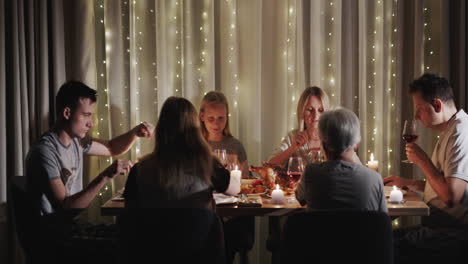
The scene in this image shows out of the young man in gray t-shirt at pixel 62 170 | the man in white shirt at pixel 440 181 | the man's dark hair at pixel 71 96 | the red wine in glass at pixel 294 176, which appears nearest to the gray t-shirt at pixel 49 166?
the young man in gray t-shirt at pixel 62 170

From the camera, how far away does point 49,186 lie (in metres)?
2.32

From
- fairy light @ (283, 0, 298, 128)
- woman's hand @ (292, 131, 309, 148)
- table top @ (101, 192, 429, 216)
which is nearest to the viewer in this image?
table top @ (101, 192, 429, 216)

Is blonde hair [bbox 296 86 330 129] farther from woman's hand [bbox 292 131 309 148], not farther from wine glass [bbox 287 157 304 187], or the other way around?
wine glass [bbox 287 157 304 187]

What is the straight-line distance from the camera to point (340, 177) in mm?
1915

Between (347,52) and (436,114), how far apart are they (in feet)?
3.26

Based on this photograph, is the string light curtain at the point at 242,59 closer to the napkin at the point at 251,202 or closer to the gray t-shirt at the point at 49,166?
the gray t-shirt at the point at 49,166

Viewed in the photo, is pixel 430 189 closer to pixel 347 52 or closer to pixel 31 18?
pixel 347 52

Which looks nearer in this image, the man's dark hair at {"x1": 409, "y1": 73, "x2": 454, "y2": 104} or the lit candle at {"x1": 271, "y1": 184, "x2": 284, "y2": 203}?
the lit candle at {"x1": 271, "y1": 184, "x2": 284, "y2": 203}

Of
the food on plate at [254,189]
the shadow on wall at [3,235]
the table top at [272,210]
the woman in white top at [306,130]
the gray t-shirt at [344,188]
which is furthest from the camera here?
the woman in white top at [306,130]

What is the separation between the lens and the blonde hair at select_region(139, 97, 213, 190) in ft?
6.36

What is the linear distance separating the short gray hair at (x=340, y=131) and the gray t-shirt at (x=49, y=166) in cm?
125

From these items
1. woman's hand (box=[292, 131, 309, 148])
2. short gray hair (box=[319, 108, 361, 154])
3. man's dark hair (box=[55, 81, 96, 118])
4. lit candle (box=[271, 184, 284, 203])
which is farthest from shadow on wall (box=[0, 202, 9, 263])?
short gray hair (box=[319, 108, 361, 154])

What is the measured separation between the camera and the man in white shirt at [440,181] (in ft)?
7.55

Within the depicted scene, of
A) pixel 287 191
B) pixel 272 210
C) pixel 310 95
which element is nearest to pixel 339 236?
pixel 272 210
